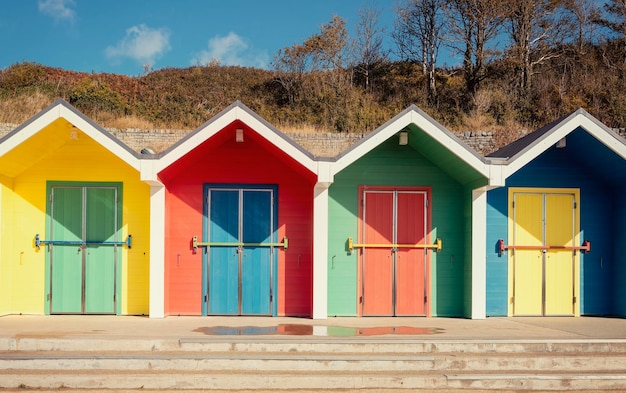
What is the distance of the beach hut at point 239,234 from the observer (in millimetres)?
11344

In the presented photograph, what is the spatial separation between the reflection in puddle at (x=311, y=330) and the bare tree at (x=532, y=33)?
75.2 ft

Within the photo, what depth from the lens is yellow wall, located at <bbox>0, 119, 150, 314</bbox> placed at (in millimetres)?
11234

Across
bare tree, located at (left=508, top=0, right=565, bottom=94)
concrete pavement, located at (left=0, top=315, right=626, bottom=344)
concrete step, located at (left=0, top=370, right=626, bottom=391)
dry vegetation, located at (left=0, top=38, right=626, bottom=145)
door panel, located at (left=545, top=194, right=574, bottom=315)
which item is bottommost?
concrete step, located at (left=0, top=370, right=626, bottom=391)

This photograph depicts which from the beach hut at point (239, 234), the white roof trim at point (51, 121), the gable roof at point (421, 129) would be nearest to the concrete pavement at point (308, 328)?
the beach hut at point (239, 234)

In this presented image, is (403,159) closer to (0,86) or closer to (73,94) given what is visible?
(73,94)

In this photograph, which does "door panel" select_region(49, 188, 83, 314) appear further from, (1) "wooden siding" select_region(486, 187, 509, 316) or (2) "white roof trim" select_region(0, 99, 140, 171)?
(1) "wooden siding" select_region(486, 187, 509, 316)

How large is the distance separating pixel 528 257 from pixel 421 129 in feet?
11.5

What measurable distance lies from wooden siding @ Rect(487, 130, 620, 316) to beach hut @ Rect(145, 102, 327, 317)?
12.7 ft

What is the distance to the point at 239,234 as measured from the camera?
11391mm

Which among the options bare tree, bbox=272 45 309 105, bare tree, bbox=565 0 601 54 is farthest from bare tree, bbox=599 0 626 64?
bare tree, bbox=272 45 309 105

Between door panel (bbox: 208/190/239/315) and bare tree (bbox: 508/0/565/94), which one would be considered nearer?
door panel (bbox: 208/190/239/315)

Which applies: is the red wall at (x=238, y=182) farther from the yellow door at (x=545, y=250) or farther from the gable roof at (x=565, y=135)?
the yellow door at (x=545, y=250)

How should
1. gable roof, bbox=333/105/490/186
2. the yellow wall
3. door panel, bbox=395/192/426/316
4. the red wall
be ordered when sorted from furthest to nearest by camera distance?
1. door panel, bbox=395/192/426/316
2. the red wall
3. the yellow wall
4. gable roof, bbox=333/105/490/186

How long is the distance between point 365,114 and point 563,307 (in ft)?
A: 56.6
